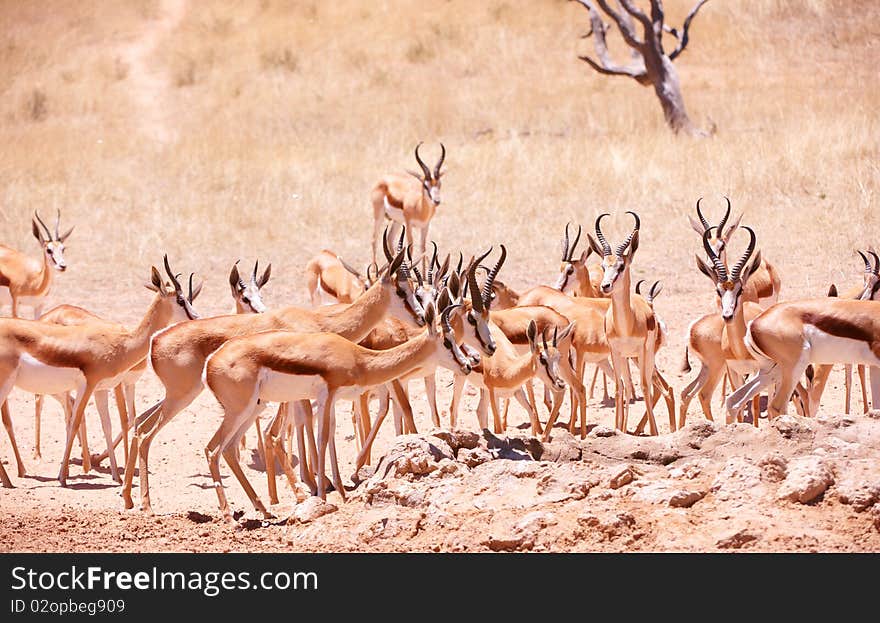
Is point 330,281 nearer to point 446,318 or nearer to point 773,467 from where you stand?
point 446,318

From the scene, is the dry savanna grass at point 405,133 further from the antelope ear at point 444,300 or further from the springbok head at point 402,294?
the antelope ear at point 444,300

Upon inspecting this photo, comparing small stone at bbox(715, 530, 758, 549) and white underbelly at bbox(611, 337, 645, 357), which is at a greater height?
white underbelly at bbox(611, 337, 645, 357)

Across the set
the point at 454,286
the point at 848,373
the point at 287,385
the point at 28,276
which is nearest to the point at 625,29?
the point at 28,276

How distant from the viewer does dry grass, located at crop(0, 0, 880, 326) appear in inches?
739

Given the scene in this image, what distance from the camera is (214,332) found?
965 cm

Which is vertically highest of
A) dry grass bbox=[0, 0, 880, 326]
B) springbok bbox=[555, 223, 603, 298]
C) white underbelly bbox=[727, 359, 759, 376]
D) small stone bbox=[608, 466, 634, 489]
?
dry grass bbox=[0, 0, 880, 326]

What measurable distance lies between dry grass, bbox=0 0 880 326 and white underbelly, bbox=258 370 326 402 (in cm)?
722

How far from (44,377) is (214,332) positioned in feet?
4.85

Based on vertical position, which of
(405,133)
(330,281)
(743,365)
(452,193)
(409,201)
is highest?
(405,133)

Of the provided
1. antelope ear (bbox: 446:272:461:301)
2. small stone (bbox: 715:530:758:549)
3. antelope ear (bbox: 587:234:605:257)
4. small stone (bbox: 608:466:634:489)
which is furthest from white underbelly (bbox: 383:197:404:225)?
small stone (bbox: 715:530:758:549)

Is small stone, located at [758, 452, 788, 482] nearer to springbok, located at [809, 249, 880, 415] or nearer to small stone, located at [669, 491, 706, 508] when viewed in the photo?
small stone, located at [669, 491, 706, 508]

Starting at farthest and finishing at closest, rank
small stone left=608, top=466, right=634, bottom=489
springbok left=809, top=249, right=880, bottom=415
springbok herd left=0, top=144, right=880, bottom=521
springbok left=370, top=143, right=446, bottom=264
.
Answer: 1. springbok left=370, top=143, right=446, bottom=264
2. springbok left=809, top=249, right=880, bottom=415
3. springbok herd left=0, top=144, right=880, bottom=521
4. small stone left=608, top=466, right=634, bottom=489

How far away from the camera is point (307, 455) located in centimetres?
1021
